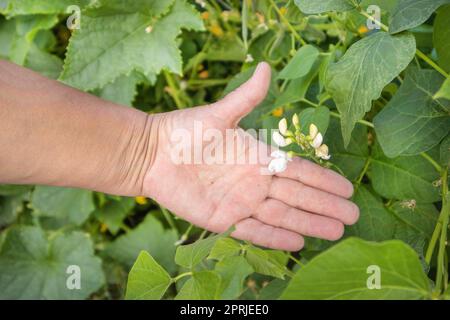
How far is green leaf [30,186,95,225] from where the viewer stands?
1.69m

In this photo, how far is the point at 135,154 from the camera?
114cm

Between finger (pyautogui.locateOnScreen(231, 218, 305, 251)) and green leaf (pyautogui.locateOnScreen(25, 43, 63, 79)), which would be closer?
finger (pyautogui.locateOnScreen(231, 218, 305, 251))

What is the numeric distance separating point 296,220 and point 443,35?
0.45 m

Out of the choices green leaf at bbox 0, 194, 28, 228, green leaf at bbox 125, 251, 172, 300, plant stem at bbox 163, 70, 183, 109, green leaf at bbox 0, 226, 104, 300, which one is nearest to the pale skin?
green leaf at bbox 125, 251, 172, 300

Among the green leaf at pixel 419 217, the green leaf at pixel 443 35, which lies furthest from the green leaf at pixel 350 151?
the green leaf at pixel 443 35

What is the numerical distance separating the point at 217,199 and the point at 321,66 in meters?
0.34

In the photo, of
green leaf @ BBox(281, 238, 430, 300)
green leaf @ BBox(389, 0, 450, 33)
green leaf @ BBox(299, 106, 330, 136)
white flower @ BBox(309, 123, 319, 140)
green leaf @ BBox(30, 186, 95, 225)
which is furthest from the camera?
green leaf @ BBox(30, 186, 95, 225)

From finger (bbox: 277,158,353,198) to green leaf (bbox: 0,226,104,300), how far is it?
0.79 metres

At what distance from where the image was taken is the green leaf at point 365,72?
0.78 meters

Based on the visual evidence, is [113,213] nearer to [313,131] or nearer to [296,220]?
[296,220]

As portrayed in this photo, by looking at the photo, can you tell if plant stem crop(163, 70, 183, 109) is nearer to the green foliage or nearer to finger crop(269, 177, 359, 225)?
the green foliage

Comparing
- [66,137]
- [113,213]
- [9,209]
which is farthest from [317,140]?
[9,209]

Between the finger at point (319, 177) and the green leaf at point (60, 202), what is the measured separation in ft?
2.72

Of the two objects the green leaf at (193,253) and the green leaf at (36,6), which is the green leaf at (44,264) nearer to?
the green leaf at (36,6)
